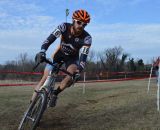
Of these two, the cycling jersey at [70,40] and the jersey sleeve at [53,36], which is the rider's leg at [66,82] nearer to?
the cycling jersey at [70,40]

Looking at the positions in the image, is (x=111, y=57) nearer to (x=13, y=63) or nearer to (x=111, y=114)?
(x=13, y=63)

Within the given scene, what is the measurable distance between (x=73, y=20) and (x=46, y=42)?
694 millimetres

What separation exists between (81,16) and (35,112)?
202cm

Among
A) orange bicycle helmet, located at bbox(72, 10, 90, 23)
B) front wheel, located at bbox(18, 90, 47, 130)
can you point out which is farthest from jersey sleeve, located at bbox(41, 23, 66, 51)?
front wheel, located at bbox(18, 90, 47, 130)

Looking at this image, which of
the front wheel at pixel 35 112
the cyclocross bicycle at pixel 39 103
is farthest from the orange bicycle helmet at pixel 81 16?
the front wheel at pixel 35 112

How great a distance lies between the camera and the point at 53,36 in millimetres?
8078

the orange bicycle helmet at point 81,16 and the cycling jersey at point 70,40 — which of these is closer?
the orange bicycle helmet at point 81,16

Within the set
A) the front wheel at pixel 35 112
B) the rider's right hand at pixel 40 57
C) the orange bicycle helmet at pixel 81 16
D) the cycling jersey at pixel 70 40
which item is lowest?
the front wheel at pixel 35 112

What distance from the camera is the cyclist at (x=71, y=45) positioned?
7957 millimetres

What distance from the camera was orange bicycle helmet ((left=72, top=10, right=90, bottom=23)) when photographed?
7922mm

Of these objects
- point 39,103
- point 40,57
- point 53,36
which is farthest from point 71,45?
point 39,103

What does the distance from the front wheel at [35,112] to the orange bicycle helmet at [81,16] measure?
5.08ft

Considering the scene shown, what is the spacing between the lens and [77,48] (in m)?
8.45

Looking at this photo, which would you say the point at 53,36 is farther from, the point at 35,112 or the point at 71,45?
the point at 35,112
